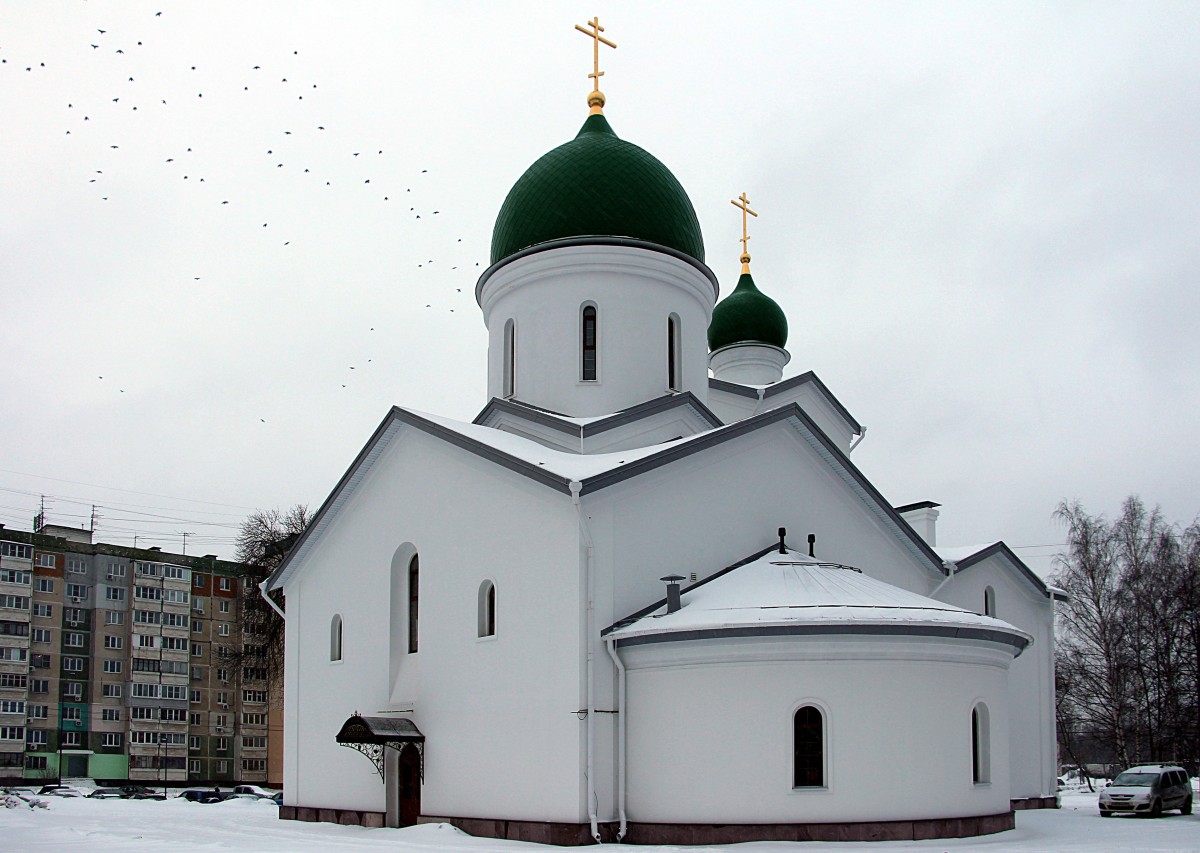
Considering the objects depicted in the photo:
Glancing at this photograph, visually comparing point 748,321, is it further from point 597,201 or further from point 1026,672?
point 1026,672

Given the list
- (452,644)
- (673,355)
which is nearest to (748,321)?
(673,355)

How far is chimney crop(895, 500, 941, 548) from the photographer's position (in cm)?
2189

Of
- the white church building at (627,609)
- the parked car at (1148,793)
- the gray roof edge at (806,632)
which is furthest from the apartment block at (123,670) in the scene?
the gray roof edge at (806,632)

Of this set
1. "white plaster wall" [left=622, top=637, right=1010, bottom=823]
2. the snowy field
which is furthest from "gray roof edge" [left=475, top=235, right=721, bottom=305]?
the snowy field

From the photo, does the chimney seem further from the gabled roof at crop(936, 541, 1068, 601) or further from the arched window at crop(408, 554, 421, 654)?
the arched window at crop(408, 554, 421, 654)

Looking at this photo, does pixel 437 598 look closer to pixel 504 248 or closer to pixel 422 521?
pixel 422 521

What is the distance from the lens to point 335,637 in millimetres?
17766

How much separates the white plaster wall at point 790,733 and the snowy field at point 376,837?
0.47m

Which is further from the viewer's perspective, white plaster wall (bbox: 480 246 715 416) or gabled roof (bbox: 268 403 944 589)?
white plaster wall (bbox: 480 246 715 416)

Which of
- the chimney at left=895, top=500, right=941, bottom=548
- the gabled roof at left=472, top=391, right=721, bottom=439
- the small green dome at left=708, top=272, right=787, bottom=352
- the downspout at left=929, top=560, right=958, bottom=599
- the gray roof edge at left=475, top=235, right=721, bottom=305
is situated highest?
the small green dome at left=708, top=272, right=787, bottom=352

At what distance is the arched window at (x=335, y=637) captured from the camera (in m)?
17.7

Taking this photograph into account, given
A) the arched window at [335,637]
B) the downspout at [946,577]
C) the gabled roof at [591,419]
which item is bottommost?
the arched window at [335,637]

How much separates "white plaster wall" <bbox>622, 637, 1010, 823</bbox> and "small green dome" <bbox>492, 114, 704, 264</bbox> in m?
7.31

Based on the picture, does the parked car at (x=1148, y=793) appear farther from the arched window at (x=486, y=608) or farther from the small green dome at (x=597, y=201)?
the small green dome at (x=597, y=201)
